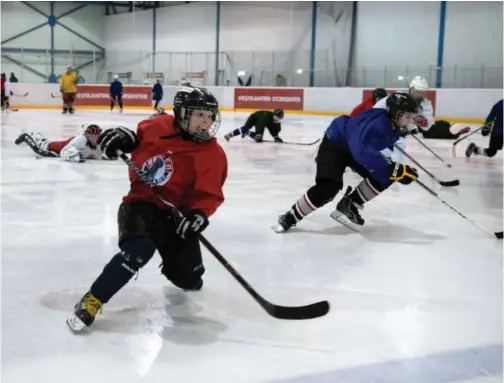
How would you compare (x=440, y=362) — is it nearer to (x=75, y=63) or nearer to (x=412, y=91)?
(x=412, y=91)

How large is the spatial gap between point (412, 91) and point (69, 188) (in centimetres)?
255

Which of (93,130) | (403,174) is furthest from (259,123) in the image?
(403,174)

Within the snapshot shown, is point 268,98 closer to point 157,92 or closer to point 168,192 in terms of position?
point 157,92

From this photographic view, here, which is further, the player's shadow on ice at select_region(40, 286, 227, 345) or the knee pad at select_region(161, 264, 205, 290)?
the knee pad at select_region(161, 264, 205, 290)

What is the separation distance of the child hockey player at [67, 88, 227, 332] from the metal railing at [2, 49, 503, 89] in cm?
1362

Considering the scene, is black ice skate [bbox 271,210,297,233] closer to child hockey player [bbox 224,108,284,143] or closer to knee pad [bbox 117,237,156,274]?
knee pad [bbox 117,237,156,274]

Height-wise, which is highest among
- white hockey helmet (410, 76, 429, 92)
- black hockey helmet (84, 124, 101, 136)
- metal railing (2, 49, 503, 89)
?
metal railing (2, 49, 503, 89)

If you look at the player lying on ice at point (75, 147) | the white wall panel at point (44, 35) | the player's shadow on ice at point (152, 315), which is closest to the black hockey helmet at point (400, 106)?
the player's shadow on ice at point (152, 315)

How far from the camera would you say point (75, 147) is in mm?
6176

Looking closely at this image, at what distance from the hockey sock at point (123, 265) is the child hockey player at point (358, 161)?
1.63 m

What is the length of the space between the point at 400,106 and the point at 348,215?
0.76m

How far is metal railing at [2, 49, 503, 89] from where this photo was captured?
15.5 meters

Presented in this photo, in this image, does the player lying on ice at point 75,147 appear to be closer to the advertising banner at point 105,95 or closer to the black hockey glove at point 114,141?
the black hockey glove at point 114,141

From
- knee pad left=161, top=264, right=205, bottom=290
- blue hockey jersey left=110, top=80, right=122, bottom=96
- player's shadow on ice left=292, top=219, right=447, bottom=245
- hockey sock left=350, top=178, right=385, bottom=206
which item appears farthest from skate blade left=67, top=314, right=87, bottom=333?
blue hockey jersey left=110, top=80, right=122, bottom=96
